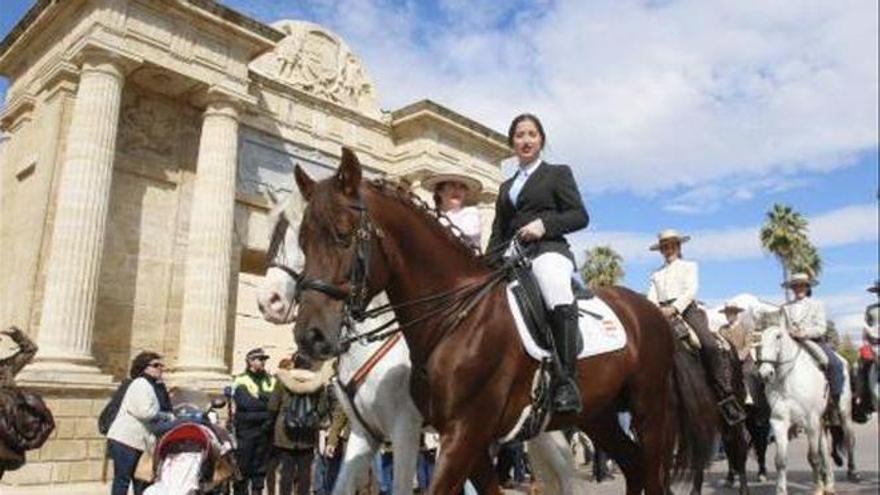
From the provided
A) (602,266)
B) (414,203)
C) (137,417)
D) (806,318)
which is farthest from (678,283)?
(602,266)

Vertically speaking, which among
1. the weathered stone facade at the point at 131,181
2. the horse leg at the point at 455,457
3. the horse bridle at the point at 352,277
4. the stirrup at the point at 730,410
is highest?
the weathered stone facade at the point at 131,181

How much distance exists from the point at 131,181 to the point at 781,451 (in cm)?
1314

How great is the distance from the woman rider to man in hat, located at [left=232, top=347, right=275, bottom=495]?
577 cm

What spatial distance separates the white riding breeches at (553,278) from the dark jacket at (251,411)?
6276 mm

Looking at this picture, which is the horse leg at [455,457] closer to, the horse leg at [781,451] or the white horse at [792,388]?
the horse leg at [781,451]

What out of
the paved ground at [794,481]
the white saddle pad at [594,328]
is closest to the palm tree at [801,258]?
the paved ground at [794,481]

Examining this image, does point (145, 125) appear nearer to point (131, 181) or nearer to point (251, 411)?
point (131, 181)

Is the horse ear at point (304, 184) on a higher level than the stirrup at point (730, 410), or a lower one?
higher

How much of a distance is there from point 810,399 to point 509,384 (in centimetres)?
777

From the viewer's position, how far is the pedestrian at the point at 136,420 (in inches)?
329

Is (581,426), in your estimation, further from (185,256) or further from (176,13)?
(176,13)

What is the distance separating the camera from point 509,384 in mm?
3789

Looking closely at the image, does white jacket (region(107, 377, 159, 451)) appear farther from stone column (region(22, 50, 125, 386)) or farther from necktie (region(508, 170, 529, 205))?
necktie (region(508, 170, 529, 205))

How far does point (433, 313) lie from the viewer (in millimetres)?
3822
